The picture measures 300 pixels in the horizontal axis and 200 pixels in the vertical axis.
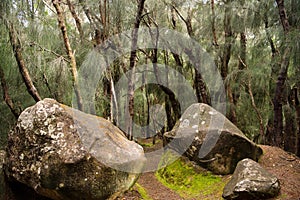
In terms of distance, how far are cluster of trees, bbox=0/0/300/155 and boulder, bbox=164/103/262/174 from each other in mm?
864

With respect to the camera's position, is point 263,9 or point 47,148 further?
point 263,9

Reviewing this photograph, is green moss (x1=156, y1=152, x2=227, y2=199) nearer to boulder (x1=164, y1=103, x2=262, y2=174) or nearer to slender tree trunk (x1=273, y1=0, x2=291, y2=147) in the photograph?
boulder (x1=164, y1=103, x2=262, y2=174)

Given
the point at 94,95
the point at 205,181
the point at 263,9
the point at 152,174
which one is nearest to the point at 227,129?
the point at 205,181

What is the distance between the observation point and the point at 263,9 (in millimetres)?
5848

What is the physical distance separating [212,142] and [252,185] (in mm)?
1310

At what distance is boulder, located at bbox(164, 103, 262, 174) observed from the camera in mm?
4746

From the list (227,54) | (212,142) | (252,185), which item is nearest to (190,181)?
(212,142)

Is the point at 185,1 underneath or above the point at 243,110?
above

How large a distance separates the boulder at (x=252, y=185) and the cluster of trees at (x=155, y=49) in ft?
5.22

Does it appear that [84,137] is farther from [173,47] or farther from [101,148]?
[173,47]

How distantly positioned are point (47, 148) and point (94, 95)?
4.16m

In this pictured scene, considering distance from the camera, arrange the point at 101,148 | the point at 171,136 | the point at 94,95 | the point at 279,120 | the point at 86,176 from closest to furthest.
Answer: the point at 86,176
the point at 101,148
the point at 279,120
the point at 171,136
the point at 94,95

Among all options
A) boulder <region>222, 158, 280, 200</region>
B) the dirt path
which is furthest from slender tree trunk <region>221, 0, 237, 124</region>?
boulder <region>222, 158, 280, 200</region>

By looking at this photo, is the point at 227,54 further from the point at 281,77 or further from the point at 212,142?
the point at 212,142
